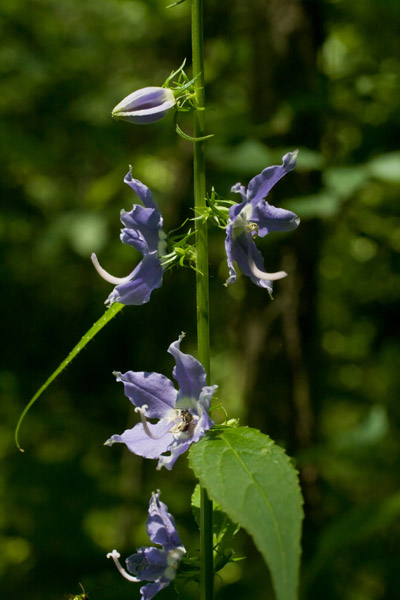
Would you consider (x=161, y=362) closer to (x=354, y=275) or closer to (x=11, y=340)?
(x=11, y=340)

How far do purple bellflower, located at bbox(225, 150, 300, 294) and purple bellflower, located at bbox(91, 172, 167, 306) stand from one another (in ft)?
0.43

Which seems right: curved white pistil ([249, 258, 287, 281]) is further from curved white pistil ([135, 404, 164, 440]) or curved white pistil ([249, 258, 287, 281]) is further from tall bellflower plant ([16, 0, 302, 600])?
curved white pistil ([135, 404, 164, 440])

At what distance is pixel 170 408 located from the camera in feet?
3.78

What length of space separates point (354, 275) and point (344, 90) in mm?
2140

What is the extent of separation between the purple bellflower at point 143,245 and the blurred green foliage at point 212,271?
118 centimetres

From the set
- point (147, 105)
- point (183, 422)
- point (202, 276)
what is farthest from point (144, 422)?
point (147, 105)

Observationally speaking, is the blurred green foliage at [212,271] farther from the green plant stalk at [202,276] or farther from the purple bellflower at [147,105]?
the purple bellflower at [147,105]

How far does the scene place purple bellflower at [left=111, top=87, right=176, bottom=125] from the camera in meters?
1.09

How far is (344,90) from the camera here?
3270 millimetres

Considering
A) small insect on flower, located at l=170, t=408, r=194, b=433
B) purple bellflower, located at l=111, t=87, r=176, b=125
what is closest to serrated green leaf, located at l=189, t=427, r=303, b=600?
small insect on flower, located at l=170, t=408, r=194, b=433

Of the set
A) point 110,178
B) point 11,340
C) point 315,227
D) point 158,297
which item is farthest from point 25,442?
point 315,227

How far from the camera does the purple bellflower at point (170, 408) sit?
106 centimetres

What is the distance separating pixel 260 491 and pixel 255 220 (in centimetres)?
50

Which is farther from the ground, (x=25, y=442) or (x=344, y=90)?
(x=344, y=90)
